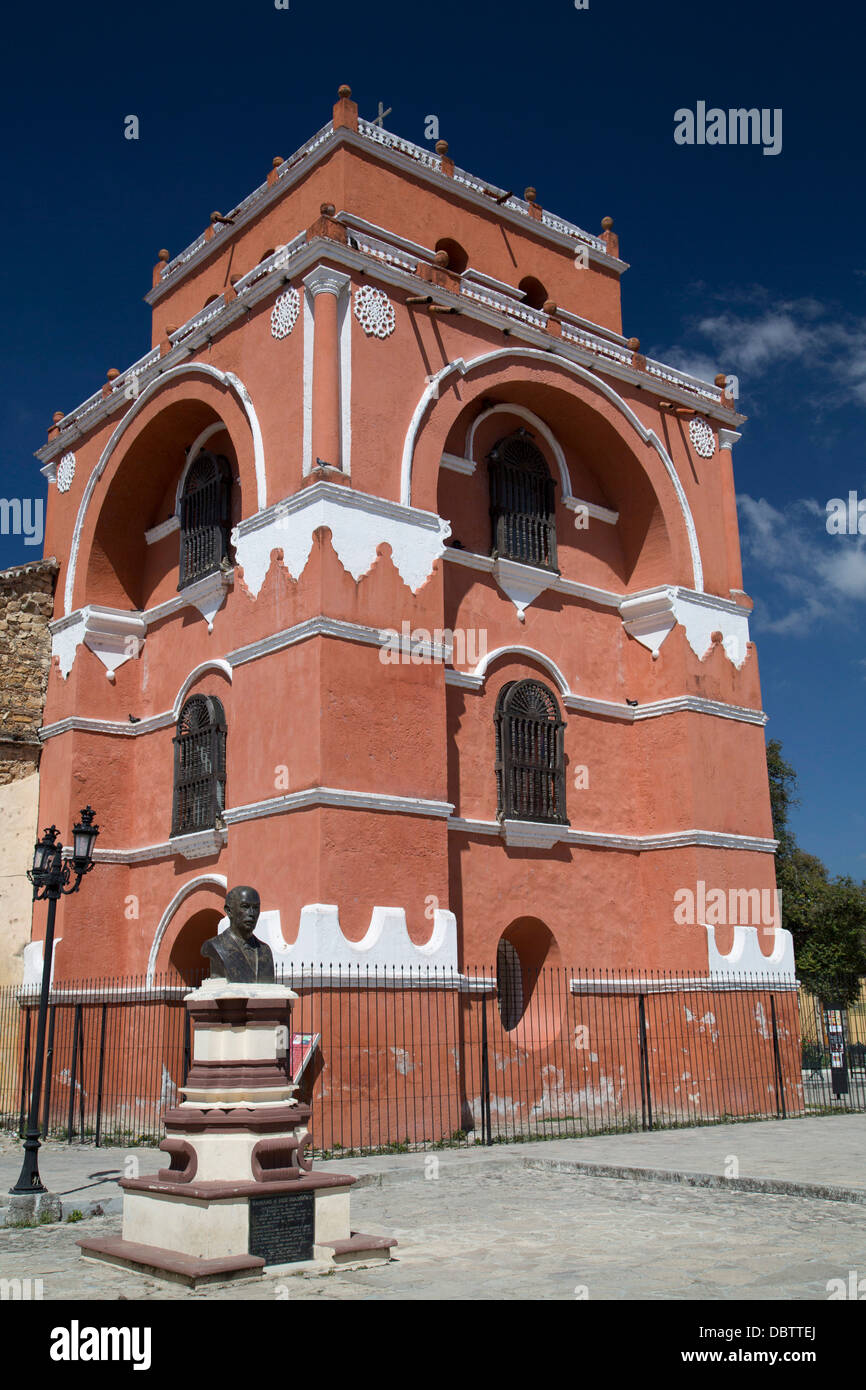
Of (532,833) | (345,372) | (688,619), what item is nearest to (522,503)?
(688,619)

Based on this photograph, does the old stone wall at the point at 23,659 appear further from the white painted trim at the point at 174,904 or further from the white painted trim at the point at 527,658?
the white painted trim at the point at 527,658

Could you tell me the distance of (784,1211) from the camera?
8.63 m

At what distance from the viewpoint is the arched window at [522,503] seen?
16.5 metres

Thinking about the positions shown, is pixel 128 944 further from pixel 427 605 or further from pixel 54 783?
pixel 427 605

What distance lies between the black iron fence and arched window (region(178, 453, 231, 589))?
5.52 meters

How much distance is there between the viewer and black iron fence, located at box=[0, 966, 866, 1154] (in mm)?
13203

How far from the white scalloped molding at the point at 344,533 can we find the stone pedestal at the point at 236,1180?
7170 millimetres

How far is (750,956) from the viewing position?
16.5m

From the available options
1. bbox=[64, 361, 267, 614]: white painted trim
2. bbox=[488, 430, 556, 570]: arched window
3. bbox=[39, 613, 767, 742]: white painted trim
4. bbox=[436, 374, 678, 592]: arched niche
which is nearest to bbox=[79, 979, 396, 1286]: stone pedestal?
bbox=[39, 613, 767, 742]: white painted trim

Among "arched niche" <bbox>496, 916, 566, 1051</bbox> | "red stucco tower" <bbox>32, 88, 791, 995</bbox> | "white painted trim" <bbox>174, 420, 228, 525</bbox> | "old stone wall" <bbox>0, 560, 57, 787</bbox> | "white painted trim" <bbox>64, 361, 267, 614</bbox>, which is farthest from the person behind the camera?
"old stone wall" <bbox>0, 560, 57, 787</bbox>

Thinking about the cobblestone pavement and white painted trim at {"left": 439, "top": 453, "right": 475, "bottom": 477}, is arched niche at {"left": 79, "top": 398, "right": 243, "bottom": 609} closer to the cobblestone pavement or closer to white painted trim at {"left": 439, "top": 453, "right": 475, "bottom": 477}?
white painted trim at {"left": 439, "top": 453, "right": 475, "bottom": 477}

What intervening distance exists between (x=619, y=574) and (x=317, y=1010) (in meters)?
8.50
